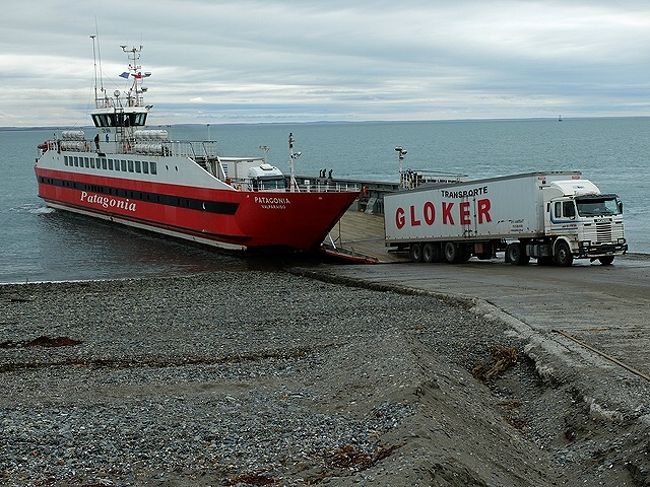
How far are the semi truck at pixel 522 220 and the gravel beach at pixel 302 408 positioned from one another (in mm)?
9365

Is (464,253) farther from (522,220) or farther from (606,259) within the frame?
(606,259)

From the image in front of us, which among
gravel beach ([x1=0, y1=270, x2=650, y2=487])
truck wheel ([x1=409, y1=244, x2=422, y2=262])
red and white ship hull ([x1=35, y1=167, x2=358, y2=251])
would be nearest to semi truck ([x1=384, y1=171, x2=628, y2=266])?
truck wheel ([x1=409, y1=244, x2=422, y2=262])

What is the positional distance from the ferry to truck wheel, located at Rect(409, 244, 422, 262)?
3.04 m

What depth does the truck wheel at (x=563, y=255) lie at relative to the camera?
29484 mm

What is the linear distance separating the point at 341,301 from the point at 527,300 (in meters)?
4.84

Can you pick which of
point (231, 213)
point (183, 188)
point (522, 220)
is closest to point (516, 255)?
point (522, 220)

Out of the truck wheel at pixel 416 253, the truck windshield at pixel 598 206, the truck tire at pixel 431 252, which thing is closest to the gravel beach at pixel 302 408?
the truck windshield at pixel 598 206

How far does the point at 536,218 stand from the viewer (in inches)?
1174

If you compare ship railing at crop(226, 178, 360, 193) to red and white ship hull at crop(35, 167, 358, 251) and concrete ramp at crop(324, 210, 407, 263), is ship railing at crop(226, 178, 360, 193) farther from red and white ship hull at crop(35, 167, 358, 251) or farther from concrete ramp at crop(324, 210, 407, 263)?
concrete ramp at crop(324, 210, 407, 263)

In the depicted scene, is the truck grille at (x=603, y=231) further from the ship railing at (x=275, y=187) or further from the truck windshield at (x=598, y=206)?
the ship railing at (x=275, y=187)

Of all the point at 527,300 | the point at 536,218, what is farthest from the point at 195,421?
the point at 536,218

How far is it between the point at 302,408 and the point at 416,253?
22378 millimetres

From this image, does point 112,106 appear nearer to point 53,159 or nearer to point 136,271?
point 53,159

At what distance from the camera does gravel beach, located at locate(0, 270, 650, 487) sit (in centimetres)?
1012
